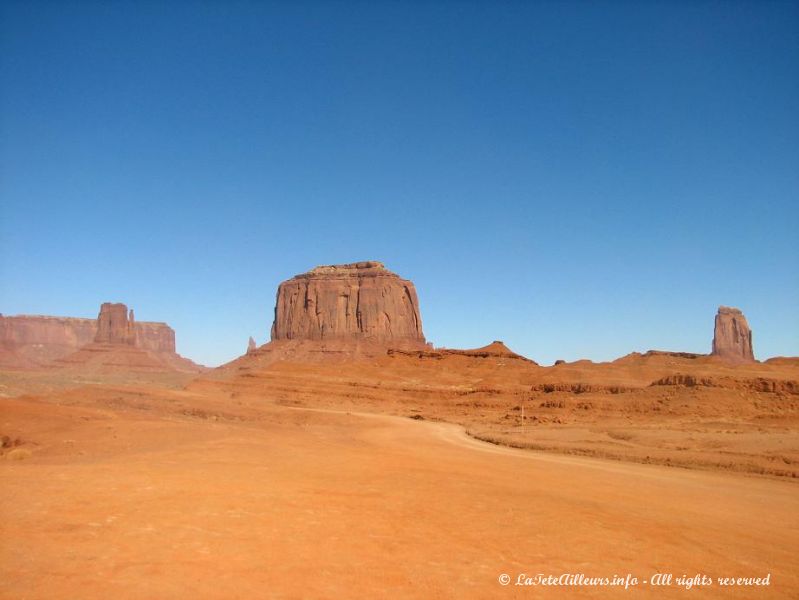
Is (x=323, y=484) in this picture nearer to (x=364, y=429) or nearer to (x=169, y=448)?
(x=169, y=448)

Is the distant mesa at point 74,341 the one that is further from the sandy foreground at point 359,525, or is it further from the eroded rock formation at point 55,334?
the sandy foreground at point 359,525

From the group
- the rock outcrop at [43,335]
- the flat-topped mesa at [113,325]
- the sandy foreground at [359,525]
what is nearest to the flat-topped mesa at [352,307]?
the flat-topped mesa at [113,325]

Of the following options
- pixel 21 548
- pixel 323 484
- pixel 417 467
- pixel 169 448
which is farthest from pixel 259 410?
pixel 21 548

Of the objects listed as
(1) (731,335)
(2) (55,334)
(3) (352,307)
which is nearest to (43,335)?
(2) (55,334)

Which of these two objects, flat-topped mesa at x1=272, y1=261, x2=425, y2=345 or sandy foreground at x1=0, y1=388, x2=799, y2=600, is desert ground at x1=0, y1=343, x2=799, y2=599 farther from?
flat-topped mesa at x1=272, y1=261, x2=425, y2=345

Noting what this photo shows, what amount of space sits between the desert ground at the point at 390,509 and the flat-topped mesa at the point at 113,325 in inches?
5020

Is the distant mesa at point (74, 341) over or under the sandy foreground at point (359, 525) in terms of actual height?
over

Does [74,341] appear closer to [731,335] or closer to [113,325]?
[113,325]

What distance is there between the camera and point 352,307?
4166 inches

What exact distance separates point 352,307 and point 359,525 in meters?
96.5

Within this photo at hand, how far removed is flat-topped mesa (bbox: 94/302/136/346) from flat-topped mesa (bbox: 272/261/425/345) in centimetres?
5431

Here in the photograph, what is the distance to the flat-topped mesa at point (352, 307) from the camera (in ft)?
343

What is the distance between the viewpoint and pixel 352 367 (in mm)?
71125

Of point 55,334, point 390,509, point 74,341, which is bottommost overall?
point 390,509
